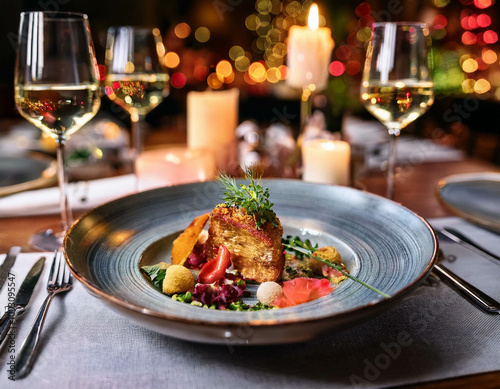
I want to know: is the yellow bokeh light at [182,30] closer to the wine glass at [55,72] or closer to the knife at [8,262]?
the wine glass at [55,72]

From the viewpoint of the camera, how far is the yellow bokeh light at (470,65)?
5871 mm

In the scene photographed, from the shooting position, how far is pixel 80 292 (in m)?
0.87

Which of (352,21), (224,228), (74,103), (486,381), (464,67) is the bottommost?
(486,381)

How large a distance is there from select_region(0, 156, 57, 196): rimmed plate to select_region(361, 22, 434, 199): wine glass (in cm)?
104

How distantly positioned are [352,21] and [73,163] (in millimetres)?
6368

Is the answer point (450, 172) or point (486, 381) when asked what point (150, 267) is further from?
point (450, 172)

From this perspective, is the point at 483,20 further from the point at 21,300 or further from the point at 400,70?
the point at 21,300

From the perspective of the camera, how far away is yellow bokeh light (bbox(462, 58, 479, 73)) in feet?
19.3

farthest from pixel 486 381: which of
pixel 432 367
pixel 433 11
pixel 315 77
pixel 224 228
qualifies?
pixel 433 11

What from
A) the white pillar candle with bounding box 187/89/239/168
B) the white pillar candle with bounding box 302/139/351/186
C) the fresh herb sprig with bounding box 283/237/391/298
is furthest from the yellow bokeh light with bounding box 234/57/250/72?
the fresh herb sprig with bounding box 283/237/391/298

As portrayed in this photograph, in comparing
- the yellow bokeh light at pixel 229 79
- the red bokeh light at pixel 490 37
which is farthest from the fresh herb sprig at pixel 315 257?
the red bokeh light at pixel 490 37

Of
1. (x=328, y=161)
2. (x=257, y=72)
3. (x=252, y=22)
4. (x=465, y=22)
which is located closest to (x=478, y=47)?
(x=465, y=22)

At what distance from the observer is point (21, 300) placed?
2.66 ft

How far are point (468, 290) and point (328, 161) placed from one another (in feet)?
2.08
